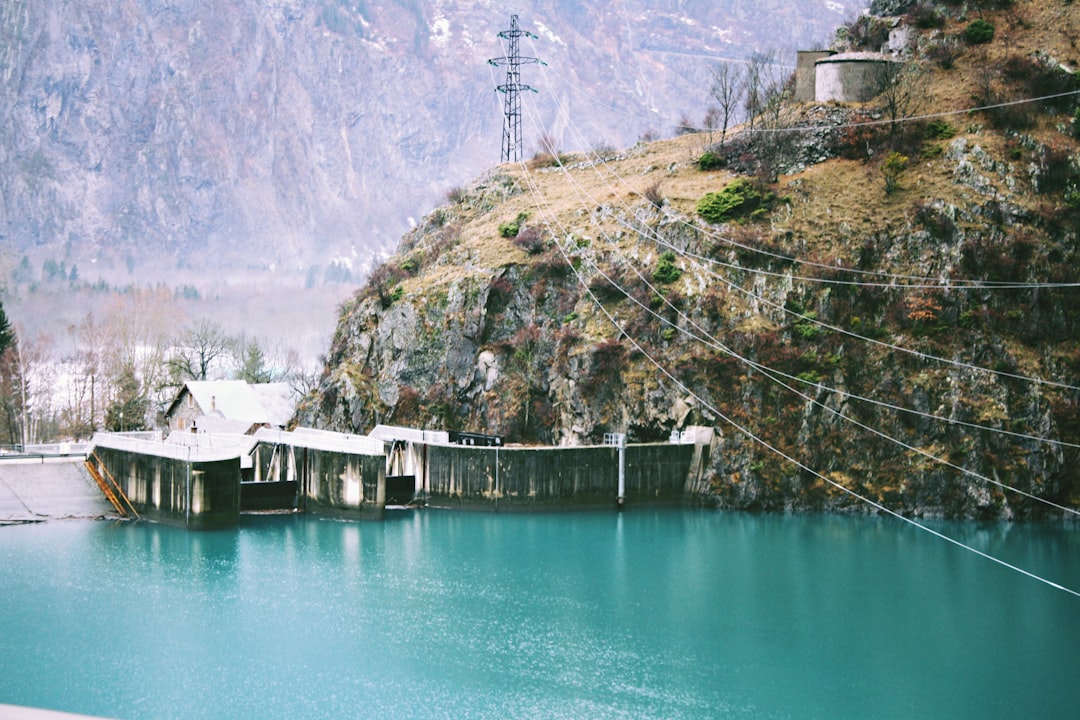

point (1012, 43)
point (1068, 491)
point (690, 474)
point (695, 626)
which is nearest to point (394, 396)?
point (690, 474)

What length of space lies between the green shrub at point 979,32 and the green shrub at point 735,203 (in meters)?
22.1

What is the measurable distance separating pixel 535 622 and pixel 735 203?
39.1 m

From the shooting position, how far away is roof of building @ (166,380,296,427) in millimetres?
73312

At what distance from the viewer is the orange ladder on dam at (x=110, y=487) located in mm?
56188

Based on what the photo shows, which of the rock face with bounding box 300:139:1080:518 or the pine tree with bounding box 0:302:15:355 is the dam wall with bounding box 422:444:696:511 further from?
the pine tree with bounding box 0:302:15:355

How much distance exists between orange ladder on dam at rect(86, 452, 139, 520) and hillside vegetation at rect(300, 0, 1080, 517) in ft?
50.6

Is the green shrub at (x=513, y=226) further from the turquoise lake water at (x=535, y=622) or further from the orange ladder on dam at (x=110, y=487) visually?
the orange ladder on dam at (x=110, y=487)

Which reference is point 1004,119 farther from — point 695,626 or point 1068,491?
point 695,626

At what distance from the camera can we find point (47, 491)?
56.0 m

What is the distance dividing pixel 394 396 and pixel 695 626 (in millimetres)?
34437

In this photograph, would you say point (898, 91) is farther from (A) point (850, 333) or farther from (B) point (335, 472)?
(B) point (335, 472)

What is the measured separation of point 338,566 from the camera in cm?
4672

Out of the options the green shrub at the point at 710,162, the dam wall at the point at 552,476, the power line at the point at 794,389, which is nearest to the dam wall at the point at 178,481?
the dam wall at the point at 552,476

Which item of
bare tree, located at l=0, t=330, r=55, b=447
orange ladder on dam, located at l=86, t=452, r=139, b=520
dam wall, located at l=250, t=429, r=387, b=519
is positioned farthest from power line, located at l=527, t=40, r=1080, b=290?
Result: bare tree, located at l=0, t=330, r=55, b=447
